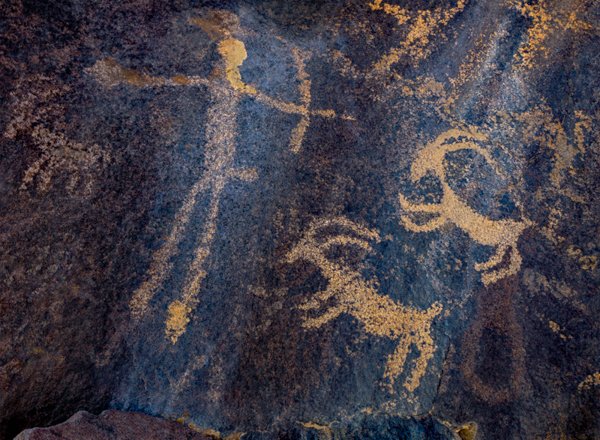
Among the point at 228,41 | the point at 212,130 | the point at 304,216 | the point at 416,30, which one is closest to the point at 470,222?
the point at 304,216

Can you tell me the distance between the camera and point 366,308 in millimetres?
1350

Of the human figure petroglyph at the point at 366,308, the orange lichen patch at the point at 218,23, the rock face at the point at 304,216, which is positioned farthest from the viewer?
the orange lichen patch at the point at 218,23

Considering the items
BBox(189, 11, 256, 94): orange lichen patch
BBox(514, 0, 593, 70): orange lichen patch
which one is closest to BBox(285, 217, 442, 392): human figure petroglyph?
BBox(189, 11, 256, 94): orange lichen patch

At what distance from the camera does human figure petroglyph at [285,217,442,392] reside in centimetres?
133

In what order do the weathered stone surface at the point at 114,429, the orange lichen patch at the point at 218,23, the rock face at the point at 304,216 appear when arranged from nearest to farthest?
1. the weathered stone surface at the point at 114,429
2. the rock face at the point at 304,216
3. the orange lichen patch at the point at 218,23

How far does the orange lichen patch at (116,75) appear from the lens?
1.32 m

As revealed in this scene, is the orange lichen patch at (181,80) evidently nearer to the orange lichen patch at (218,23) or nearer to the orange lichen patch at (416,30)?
the orange lichen patch at (218,23)

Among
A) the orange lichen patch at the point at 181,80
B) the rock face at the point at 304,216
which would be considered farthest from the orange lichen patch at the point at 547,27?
the orange lichen patch at the point at 181,80

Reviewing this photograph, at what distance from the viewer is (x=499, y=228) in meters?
1.42

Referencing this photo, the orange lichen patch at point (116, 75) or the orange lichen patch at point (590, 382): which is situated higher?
the orange lichen patch at point (116, 75)

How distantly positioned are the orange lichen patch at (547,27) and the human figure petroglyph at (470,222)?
0.43 meters

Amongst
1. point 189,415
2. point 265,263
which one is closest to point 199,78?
point 265,263

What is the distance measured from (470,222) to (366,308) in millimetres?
518

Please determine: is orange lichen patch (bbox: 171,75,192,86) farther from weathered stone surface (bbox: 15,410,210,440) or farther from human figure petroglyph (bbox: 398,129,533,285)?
weathered stone surface (bbox: 15,410,210,440)
